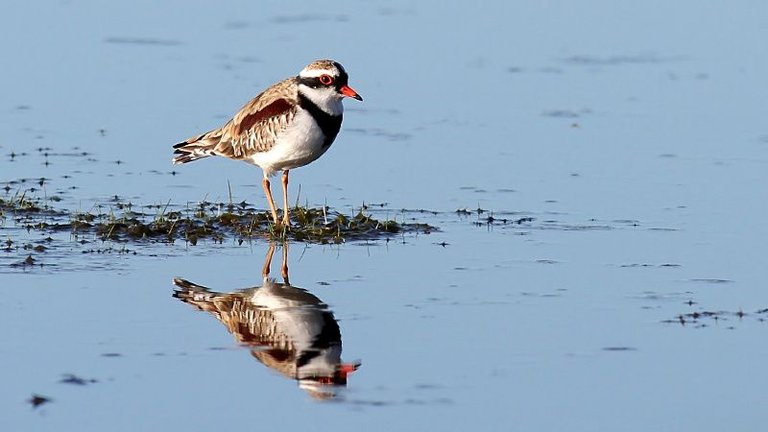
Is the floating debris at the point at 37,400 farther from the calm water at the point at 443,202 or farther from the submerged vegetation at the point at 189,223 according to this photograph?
the submerged vegetation at the point at 189,223

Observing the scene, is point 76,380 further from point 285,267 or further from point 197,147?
point 197,147

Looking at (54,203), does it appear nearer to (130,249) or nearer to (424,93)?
(130,249)

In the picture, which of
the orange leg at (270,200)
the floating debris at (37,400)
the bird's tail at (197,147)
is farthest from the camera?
the bird's tail at (197,147)

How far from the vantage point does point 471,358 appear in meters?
7.53

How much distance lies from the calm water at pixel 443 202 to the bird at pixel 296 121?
0.57 m

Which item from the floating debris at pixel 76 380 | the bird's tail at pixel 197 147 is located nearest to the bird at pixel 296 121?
the bird's tail at pixel 197 147

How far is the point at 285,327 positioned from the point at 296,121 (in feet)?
9.04

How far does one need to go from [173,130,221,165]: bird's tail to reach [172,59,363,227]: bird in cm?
39

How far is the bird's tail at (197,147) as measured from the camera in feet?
36.7

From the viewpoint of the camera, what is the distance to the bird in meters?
10.5

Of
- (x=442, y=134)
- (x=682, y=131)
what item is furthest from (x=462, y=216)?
(x=682, y=131)

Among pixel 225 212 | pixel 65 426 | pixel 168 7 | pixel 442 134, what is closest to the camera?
pixel 65 426

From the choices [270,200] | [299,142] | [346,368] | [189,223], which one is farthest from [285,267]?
[346,368]

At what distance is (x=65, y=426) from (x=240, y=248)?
349 centimetres
